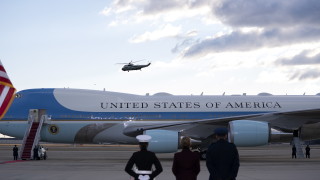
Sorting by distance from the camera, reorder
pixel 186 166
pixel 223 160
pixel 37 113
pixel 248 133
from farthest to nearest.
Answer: pixel 37 113 → pixel 248 133 → pixel 186 166 → pixel 223 160

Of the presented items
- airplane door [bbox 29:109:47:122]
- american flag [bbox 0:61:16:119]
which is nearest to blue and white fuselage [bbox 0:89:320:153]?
airplane door [bbox 29:109:47:122]

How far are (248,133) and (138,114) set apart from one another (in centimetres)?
685

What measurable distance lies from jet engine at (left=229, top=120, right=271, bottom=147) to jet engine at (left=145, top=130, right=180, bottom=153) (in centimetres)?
276

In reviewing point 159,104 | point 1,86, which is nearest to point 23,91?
point 159,104

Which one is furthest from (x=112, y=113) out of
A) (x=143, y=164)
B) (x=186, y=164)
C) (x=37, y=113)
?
(x=143, y=164)

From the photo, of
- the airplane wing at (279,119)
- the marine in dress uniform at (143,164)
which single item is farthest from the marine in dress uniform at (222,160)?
the airplane wing at (279,119)

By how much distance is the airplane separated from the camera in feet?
87.1

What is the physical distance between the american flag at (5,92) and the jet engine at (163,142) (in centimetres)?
1473

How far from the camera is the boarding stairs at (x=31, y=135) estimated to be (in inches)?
1064

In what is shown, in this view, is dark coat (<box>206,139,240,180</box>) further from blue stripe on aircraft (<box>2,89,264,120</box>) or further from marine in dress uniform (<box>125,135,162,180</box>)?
blue stripe on aircraft (<box>2,89,264,120</box>)

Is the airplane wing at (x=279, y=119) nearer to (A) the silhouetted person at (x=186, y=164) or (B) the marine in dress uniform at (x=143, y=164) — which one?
(A) the silhouetted person at (x=186, y=164)

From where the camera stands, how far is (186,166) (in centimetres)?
855

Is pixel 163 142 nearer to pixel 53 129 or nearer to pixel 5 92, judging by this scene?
pixel 53 129

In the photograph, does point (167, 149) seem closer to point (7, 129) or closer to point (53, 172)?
point (53, 172)
